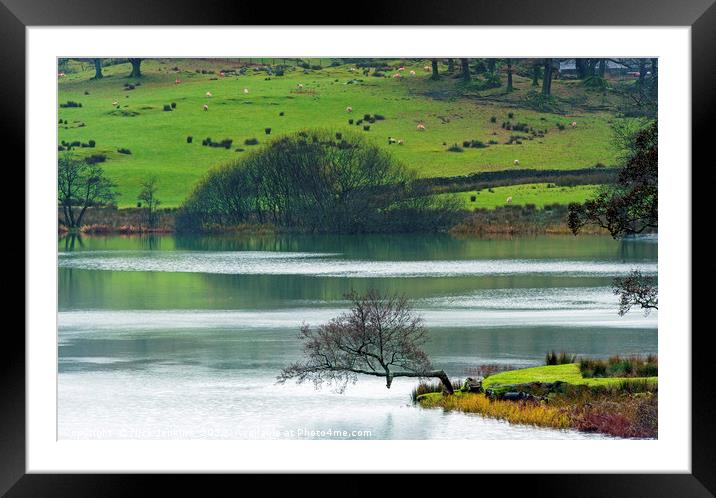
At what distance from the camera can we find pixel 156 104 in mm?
51125

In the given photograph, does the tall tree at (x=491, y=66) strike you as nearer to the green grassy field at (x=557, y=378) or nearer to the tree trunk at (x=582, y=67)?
the tree trunk at (x=582, y=67)

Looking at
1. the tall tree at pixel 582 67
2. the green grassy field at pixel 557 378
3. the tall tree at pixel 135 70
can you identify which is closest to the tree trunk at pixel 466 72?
the tall tree at pixel 582 67

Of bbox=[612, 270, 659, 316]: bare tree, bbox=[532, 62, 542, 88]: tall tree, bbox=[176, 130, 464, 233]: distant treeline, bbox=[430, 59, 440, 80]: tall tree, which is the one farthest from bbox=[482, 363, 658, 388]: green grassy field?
bbox=[532, 62, 542, 88]: tall tree

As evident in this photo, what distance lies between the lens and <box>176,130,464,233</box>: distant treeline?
142 feet

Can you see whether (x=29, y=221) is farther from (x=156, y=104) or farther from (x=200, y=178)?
(x=156, y=104)

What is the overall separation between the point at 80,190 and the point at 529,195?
17.7 meters

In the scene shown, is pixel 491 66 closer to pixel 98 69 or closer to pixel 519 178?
pixel 519 178

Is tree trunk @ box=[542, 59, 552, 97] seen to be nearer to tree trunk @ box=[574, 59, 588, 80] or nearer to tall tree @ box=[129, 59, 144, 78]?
tree trunk @ box=[574, 59, 588, 80]

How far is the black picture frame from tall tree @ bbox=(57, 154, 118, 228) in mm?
36073

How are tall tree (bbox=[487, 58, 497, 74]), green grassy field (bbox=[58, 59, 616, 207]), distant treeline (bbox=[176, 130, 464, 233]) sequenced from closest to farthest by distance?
distant treeline (bbox=[176, 130, 464, 233]) < green grassy field (bbox=[58, 59, 616, 207]) < tall tree (bbox=[487, 58, 497, 74])
